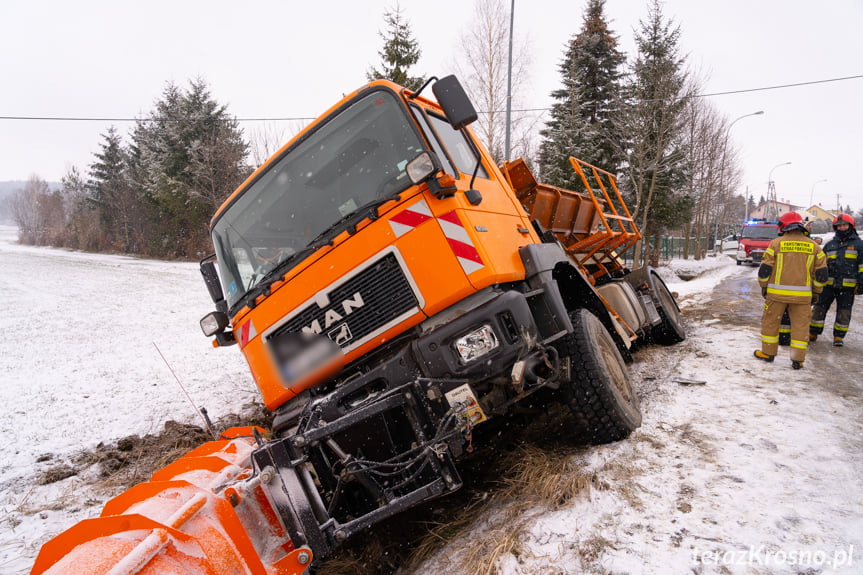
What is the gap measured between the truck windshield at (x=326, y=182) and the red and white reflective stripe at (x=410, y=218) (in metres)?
0.16

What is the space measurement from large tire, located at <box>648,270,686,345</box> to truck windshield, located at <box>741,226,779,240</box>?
63.3 feet

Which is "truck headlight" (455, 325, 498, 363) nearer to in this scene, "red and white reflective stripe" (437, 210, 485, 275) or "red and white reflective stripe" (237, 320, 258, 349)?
"red and white reflective stripe" (437, 210, 485, 275)

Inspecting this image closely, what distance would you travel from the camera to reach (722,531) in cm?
213

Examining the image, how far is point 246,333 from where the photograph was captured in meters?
3.04

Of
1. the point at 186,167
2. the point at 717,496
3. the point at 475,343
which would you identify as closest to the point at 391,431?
the point at 475,343

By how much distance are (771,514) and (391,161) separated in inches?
109

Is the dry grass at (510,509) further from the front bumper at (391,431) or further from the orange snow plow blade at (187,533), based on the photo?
the orange snow plow blade at (187,533)

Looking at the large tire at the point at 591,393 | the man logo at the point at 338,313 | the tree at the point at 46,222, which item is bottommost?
the large tire at the point at 591,393

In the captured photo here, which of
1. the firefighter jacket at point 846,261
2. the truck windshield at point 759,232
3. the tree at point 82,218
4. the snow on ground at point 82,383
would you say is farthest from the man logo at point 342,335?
the tree at point 82,218

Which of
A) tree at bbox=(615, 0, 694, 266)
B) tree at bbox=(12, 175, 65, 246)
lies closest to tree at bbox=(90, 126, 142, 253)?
tree at bbox=(12, 175, 65, 246)

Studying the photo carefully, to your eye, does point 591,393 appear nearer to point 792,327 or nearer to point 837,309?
point 792,327

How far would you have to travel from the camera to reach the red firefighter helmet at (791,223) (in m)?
5.25

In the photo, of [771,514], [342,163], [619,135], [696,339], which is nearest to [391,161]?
[342,163]

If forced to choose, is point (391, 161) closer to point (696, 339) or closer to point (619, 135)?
point (696, 339)
